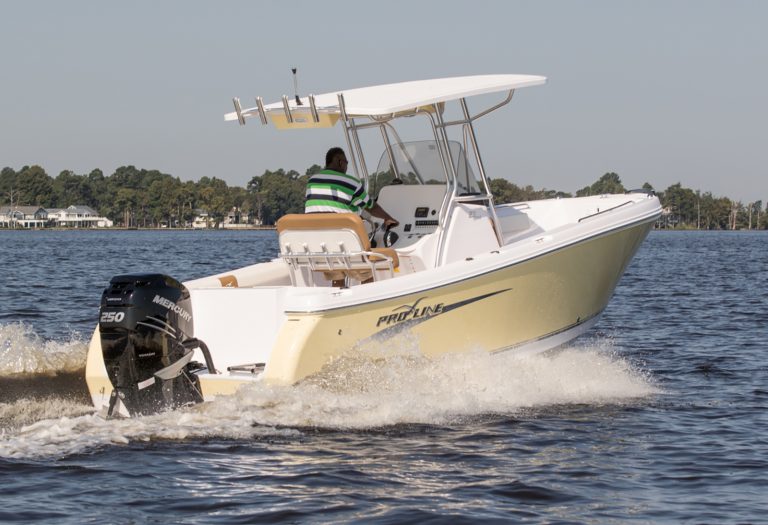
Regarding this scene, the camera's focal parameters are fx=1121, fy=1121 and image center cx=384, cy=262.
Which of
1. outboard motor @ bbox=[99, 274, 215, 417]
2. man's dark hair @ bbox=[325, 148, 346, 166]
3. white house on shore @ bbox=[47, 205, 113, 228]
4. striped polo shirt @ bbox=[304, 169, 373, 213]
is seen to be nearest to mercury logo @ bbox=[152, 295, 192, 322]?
outboard motor @ bbox=[99, 274, 215, 417]

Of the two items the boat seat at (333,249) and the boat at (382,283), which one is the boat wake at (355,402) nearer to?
Result: the boat at (382,283)

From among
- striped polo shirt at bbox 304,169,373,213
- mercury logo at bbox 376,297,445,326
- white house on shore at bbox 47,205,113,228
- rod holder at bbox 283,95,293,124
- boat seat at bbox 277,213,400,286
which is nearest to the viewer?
mercury logo at bbox 376,297,445,326

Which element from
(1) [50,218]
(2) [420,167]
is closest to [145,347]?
(2) [420,167]

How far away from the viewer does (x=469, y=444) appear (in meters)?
7.34

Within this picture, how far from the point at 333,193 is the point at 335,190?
0.09 ft

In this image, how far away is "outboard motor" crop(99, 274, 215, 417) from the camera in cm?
737

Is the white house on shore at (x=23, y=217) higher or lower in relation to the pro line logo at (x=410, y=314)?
higher

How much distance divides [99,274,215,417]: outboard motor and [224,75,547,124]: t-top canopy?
2125mm

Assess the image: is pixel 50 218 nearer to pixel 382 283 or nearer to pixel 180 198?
pixel 180 198

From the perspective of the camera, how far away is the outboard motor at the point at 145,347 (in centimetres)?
737

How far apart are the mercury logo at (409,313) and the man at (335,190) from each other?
3.79 ft

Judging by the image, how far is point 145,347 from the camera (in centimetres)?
740

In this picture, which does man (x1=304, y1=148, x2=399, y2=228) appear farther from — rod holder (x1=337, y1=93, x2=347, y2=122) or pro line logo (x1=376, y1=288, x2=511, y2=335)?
pro line logo (x1=376, y1=288, x2=511, y2=335)

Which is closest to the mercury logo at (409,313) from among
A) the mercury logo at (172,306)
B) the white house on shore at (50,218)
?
the mercury logo at (172,306)
